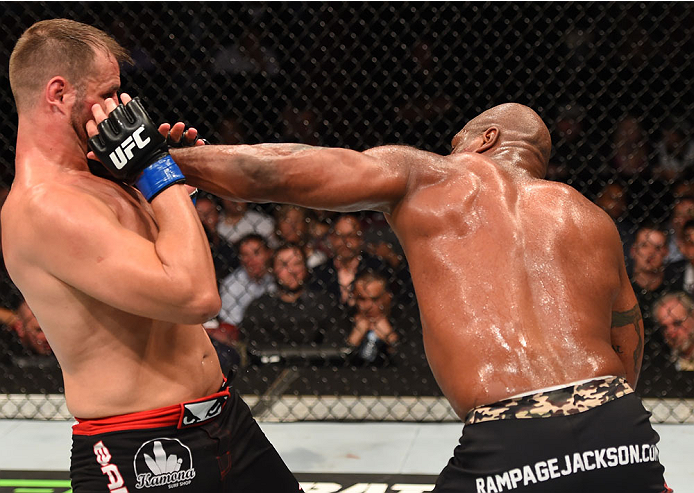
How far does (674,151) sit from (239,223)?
2.13m

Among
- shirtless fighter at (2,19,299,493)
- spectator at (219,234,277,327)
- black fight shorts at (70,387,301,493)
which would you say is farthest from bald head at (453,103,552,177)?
spectator at (219,234,277,327)

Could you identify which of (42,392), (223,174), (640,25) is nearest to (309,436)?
(42,392)

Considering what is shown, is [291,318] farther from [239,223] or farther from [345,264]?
[239,223]

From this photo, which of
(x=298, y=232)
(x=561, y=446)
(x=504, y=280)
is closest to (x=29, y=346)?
(x=298, y=232)

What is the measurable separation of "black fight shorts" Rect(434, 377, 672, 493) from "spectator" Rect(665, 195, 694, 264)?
2.25 m

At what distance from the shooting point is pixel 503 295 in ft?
4.55

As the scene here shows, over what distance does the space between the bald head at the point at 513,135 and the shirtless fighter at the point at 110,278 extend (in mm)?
635

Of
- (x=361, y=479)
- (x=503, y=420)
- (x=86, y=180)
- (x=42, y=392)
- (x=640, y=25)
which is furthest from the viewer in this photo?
(x=640, y=25)

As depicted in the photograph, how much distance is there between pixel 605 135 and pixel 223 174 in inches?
99.0

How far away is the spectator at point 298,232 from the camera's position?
358cm

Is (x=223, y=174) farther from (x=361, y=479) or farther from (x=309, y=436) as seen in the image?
(x=309, y=436)

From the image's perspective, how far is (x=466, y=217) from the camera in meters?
1.44

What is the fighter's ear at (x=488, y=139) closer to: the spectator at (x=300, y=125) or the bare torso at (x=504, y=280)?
the bare torso at (x=504, y=280)

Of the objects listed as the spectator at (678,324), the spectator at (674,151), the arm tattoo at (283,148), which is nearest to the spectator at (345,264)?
the spectator at (678,324)
